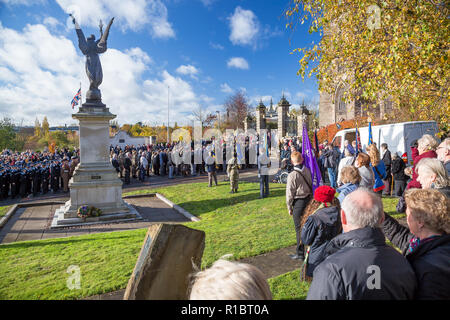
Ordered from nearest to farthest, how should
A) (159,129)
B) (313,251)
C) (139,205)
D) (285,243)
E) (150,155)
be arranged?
(313,251) < (285,243) < (139,205) < (150,155) < (159,129)

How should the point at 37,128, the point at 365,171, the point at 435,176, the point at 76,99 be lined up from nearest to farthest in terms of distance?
the point at 435,176
the point at 365,171
the point at 76,99
the point at 37,128

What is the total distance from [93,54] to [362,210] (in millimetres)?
11890

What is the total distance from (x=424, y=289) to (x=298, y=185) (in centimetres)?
363

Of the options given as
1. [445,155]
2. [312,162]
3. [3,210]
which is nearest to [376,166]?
[312,162]

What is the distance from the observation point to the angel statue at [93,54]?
10.8 metres

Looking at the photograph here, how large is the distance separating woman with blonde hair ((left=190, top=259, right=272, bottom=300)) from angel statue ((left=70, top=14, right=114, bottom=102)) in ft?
37.5

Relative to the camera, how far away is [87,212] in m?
10.0

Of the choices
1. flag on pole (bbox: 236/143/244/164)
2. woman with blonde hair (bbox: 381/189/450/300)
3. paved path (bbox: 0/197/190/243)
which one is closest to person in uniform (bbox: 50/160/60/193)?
paved path (bbox: 0/197/190/243)

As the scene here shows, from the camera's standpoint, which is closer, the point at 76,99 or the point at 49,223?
the point at 49,223

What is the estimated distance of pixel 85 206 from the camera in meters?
10.2

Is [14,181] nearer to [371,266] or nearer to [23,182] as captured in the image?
[23,182]

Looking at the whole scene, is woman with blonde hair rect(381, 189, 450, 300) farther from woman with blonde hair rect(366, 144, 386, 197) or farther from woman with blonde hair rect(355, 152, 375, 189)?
woman with blonde hair rect(366, 144, 386, 197)

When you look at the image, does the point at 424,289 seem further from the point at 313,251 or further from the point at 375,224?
the point at 313,251
